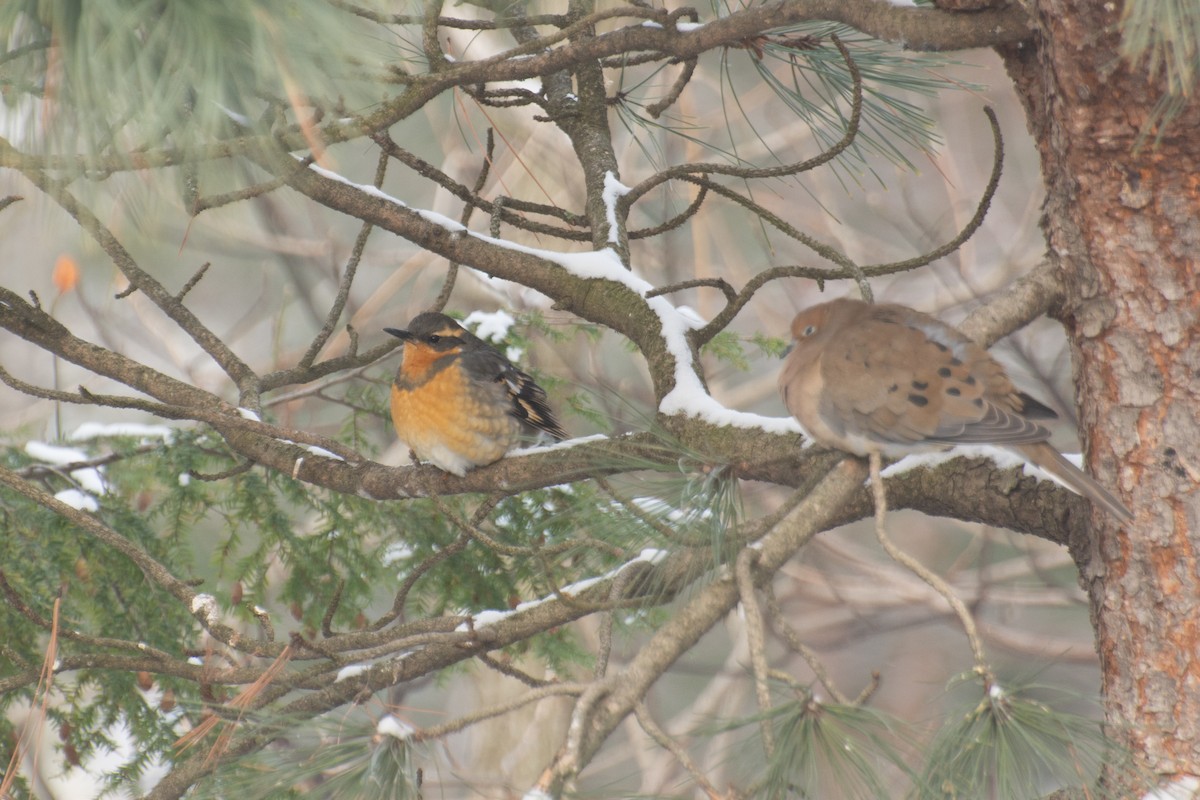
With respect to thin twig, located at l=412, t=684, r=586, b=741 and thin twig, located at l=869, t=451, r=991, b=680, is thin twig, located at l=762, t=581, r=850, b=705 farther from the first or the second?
thin twig, located at l=412, t=684, r=586, b=741

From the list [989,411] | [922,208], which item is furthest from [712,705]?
[989,411]

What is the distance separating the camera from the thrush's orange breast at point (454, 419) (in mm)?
3137

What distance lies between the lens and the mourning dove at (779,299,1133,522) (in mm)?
2051

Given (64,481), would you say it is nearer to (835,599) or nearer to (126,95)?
(126,95)

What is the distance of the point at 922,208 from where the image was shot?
7.13 meters

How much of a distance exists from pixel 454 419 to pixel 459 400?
85mm

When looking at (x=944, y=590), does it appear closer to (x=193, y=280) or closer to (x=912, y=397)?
(x=912, y=397)

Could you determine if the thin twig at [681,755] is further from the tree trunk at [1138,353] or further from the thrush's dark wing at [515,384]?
the thrush's dark wing at [515,384]

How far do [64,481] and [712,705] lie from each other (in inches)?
162

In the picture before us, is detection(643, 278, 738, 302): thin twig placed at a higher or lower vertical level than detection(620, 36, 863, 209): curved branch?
lower

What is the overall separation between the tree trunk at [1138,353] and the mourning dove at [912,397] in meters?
0.09

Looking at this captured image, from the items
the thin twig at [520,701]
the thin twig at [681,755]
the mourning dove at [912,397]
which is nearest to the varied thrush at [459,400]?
the mourning dove at [912,397]

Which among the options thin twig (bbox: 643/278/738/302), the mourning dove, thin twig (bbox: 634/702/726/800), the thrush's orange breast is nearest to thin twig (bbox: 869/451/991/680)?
thin twig (bbox: 634/702/726/800)

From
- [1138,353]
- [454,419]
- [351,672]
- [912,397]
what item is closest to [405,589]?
[351,672]
